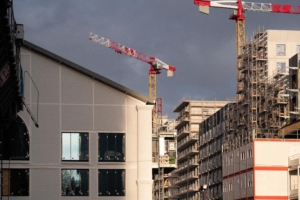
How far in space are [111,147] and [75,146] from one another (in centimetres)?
271

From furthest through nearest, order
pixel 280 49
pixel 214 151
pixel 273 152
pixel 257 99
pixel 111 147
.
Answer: pixel 214 151 < pixel 280 49 < pixel 257 99 < pixel 273 152 < pixel 111 147

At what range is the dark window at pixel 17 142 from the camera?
59281mm

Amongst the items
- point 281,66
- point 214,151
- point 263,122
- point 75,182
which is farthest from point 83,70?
point 214,151

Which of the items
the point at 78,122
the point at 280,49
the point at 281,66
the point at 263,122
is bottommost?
the point at 78,122

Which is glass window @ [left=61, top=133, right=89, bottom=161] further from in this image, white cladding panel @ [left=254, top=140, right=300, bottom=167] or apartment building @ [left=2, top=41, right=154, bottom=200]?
white cladding panel @ [left=254, top=140, right=300, bottom=167]

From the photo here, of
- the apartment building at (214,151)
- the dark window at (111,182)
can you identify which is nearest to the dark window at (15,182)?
the dark window at (111,182)

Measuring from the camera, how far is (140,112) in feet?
202

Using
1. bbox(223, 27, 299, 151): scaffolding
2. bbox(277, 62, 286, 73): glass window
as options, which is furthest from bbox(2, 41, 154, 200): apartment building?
bbox(277, 62, 286, 73): glass window

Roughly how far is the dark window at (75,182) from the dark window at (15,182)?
2667mm

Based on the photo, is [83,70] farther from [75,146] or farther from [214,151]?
[214,151]

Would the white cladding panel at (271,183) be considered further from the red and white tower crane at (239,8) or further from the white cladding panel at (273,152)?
the red and white tower crane at (239,8)

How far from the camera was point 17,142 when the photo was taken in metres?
59.6

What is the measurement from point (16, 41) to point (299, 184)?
7713 centimetres

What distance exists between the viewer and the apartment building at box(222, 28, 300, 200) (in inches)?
4540
